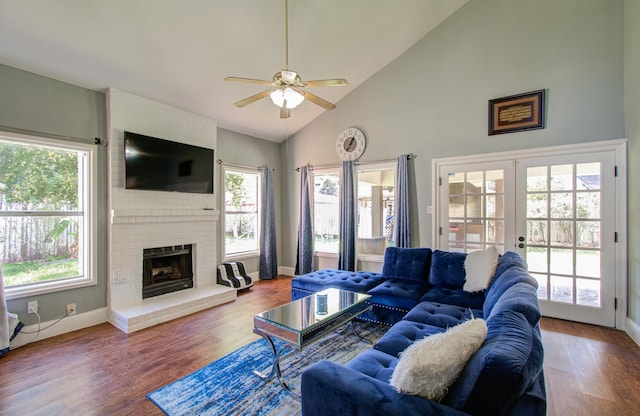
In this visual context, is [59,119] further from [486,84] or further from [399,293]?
[486,84]

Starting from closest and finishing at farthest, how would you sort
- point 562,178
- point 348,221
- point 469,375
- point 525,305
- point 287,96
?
point 469,375, point 525,305, point 287,96, point 562,178, point 348,221

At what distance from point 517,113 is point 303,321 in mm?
3608

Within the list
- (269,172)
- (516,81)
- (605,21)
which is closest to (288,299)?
(269,172)

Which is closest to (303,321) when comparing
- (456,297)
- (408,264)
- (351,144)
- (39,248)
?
(456,297)

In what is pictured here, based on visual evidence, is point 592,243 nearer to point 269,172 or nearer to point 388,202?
point 388,202

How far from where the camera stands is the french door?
132 inches

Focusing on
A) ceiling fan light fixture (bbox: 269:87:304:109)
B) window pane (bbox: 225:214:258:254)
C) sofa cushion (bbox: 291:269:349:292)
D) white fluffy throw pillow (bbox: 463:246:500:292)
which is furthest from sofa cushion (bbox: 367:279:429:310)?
window pane (bbox: 225:214:258:254)

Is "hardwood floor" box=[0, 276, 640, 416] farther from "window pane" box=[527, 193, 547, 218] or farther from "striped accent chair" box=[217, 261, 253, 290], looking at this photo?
"window pane" box=[527, 193, 547, 218]

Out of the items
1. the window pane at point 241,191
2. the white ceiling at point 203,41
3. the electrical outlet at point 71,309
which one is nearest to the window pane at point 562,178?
the white ceiling at point 203,41

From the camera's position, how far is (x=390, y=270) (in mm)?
3748

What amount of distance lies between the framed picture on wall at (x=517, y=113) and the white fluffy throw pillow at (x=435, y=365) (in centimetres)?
348

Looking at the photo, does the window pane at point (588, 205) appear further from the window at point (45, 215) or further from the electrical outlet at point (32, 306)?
the electrical outlet at point (32, 306)

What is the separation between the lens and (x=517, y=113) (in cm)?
375

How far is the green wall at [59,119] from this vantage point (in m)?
2.95
